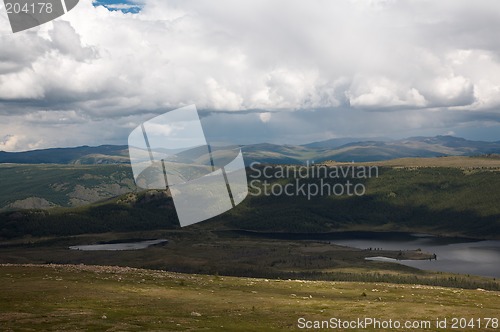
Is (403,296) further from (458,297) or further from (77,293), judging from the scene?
(77,293)

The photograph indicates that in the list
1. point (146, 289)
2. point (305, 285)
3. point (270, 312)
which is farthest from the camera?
point (305, 285)

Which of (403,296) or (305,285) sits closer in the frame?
(403,296)

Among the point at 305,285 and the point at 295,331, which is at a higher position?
the point at 295,331

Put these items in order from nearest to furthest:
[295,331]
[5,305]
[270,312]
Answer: [295,331] → [5,305] → [270,312]

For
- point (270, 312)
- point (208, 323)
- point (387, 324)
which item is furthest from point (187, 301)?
point (387, 324)

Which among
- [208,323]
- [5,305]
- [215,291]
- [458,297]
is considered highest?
[5,305]

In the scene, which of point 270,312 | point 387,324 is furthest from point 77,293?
point 387,324
